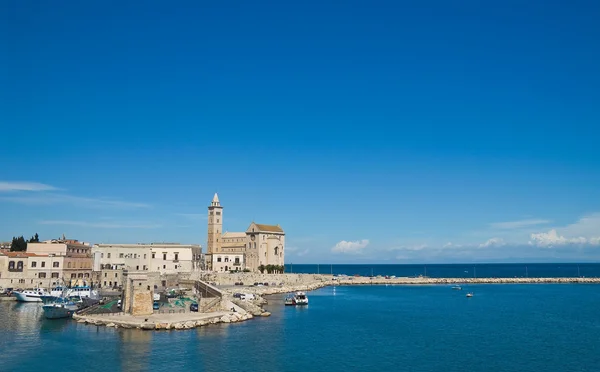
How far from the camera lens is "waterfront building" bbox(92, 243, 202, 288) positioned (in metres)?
75.3

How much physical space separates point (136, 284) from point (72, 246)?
1377 inches

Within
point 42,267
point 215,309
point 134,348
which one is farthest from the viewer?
point 42,267

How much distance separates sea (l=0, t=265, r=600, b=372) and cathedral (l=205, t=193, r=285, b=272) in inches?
1680

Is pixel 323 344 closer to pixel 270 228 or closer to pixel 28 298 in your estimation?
pixel 28 298

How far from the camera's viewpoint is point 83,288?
65.3m

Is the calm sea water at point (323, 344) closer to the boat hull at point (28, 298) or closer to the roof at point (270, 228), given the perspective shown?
the boat hull at point (28, 298)

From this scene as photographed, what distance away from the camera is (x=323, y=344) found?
38.5 meters

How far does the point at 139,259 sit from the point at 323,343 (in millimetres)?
51253

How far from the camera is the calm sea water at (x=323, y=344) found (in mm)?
31391

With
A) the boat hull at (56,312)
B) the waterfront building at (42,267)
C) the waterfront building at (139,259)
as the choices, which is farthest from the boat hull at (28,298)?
the boat hull at (56,312)

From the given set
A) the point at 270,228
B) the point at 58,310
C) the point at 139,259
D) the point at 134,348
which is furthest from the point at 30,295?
the point at 270,228

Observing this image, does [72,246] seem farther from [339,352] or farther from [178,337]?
[339,352]

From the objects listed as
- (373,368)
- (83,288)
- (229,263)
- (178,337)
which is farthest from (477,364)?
(229,263)

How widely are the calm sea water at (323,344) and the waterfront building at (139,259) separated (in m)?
17.5
